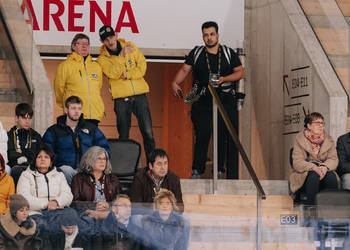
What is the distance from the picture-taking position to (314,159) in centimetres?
898

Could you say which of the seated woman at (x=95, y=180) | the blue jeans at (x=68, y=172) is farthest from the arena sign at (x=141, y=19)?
the seated woman at (x=95, y=180)

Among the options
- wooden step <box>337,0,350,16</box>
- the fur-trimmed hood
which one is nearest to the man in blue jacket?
the fur-trimmed hood

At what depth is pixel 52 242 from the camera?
22.4 feet

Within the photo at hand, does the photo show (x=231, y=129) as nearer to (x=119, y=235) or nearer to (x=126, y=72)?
(x=126, y=72)

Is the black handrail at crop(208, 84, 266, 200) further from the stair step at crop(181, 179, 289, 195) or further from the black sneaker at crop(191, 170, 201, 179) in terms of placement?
the black sneaker at crop(191, 170, 201, 179)

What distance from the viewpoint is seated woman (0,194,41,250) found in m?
6.74

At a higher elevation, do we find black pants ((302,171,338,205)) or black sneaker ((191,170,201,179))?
black sneaker ((191,170,201,179))

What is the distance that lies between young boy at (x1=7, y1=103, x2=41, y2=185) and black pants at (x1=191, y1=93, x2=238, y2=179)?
1.73 metres

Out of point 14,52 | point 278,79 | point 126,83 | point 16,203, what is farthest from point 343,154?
point 16,203

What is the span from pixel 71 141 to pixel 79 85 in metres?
1.12

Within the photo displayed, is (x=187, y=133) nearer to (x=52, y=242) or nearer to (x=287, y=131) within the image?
(x=287, y=131)

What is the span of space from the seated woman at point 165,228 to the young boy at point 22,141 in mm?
1635

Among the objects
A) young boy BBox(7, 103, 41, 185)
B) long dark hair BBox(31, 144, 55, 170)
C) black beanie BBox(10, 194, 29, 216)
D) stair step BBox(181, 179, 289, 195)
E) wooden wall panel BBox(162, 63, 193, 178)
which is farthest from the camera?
wooden wall panel BBox(162, 63, 193, 178)

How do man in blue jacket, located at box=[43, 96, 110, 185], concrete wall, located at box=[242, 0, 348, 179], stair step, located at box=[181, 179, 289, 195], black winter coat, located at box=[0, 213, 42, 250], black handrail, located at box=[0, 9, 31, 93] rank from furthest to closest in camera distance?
concrete wall, located at box=[242, 0, 348, 179] < black handrail, located at box=[0, 9, 31, 93] < stair step, located at box=[181, 179, 289, 195] < man in blue jacket, located at box=[43, 96, 110, 185] < black winter coat, located at box=[0, 213, 42, 250]
